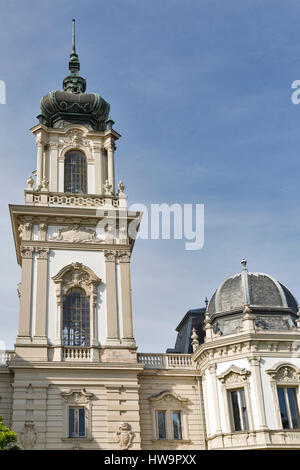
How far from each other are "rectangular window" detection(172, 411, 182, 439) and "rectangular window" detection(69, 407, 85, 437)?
4.71m

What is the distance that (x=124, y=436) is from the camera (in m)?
28.6

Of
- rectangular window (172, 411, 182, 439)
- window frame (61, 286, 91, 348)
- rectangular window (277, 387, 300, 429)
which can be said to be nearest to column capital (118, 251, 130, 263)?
window frame (61, 286, 91, 348)

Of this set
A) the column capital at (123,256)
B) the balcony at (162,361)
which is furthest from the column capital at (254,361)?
the column capital at (123,256)

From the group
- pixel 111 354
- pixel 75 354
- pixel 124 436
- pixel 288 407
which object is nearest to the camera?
pixel 124 436

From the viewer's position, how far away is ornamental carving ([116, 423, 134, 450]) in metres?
28.5

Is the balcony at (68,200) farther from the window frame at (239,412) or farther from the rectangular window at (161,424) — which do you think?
the window frame at (239,412)

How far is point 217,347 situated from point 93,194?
11053 mm

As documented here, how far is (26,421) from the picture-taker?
28.0 metres

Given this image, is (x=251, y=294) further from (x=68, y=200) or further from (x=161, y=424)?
(x=68, y=200)

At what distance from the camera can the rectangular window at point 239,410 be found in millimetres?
28797

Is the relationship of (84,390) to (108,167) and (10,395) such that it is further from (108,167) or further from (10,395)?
(108,167)

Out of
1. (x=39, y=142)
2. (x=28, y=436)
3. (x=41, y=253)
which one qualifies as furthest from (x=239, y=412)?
(x=39, y=142)

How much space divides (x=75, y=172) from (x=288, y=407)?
56.7ft
